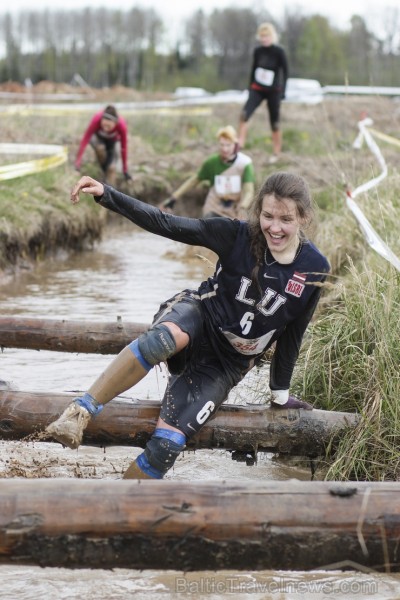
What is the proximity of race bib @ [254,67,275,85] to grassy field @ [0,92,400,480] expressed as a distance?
4.14ft

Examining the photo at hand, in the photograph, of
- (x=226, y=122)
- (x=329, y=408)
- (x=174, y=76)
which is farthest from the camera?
(x=174, y=76)

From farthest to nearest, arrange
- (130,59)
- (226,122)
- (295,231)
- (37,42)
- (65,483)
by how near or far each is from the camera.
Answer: (37,42) → (130,59) → (226,122) → (295,231) → (65,483)

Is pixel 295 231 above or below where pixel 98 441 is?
Result: above

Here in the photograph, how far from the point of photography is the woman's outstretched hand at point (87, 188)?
4459 millimetres

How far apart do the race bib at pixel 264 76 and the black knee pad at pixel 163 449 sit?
1107cm

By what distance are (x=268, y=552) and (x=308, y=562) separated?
0.15 metres

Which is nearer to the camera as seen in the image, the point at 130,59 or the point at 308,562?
the point at 308,562

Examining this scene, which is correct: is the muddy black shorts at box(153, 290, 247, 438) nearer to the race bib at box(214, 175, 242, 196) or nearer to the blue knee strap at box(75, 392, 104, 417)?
the blue knee strap at box(75, 392, 104, 417)

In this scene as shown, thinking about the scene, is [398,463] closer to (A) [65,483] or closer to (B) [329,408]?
(B) [329,408]

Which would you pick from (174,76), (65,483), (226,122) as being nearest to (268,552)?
(65,483)

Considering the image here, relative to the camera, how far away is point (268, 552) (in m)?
3.39

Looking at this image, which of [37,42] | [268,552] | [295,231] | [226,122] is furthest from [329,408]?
[37,42]

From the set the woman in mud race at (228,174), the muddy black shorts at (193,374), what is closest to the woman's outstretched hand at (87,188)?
the muddy black shorts at (193,374)

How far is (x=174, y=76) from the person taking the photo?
164ft
